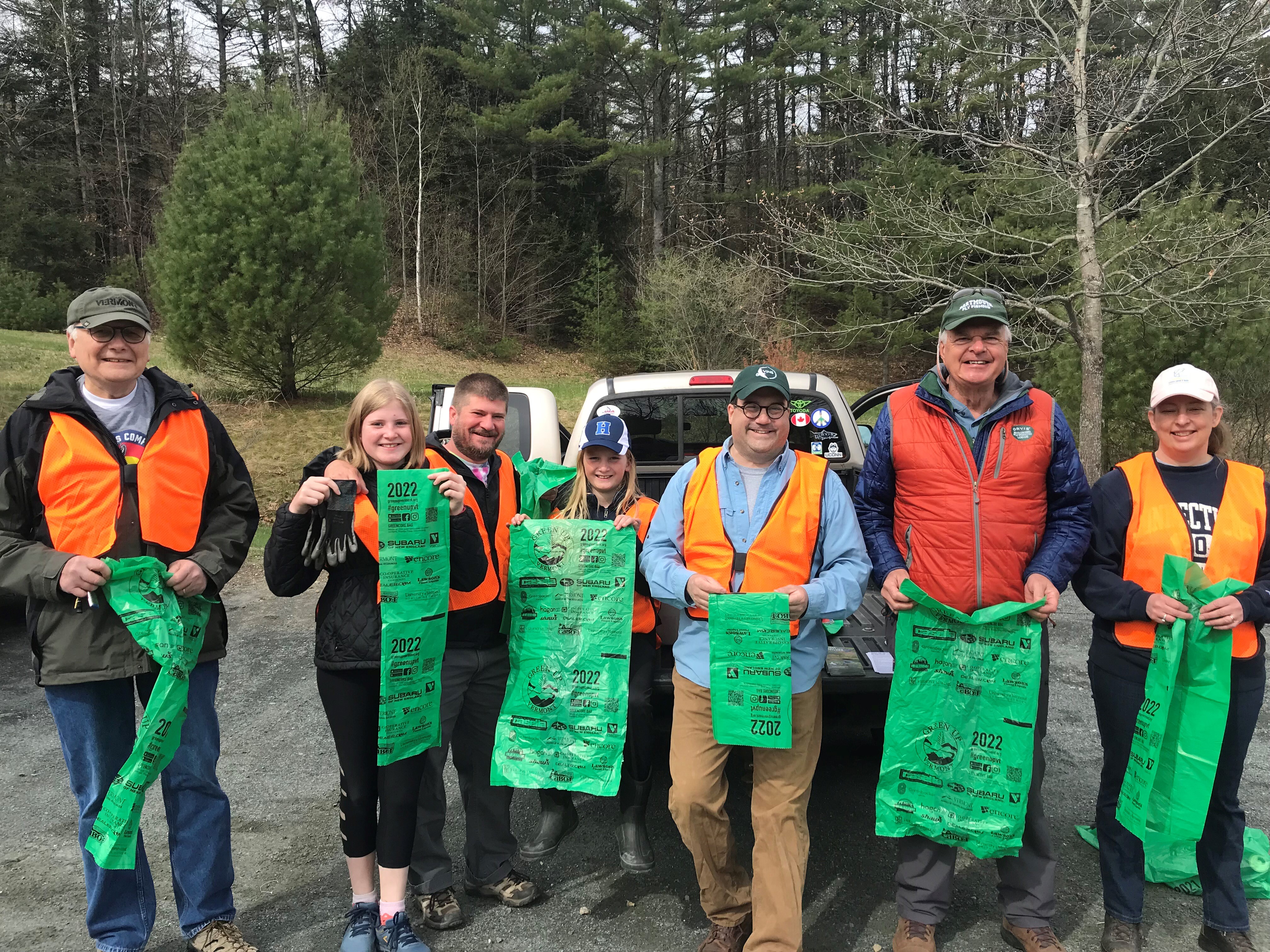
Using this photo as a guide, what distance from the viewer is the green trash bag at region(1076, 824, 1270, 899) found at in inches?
129

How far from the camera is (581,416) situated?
509 cm

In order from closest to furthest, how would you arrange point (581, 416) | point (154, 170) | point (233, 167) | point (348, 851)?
point (348, 851) → point (581, 416) → point (233, 167) → point (154, 170)

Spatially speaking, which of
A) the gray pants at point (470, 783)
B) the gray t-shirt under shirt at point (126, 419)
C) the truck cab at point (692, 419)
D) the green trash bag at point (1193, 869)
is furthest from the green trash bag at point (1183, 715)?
the gray t-shirt under shirt at point (126, 419)

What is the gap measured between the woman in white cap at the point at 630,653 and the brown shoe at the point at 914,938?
0.93 meters

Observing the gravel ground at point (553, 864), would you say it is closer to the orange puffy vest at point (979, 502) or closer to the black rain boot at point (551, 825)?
the black rain boot at point (551, 825)

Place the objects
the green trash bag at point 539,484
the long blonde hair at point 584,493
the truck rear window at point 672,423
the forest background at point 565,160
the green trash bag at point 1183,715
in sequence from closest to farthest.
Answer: the green trash bag at point 1183,715 → the long blonde hair at point 584,493 → the green trash bag at point 539,484 → the truck rear window at point 672,423 → the forest background at point 565,160

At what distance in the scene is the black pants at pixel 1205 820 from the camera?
2.90 meters

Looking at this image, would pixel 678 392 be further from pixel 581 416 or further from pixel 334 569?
pixel 334 569

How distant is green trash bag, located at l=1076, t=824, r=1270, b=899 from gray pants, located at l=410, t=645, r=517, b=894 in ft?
7.19

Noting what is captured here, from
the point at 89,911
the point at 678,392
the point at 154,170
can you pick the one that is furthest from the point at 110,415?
the point at 154,170

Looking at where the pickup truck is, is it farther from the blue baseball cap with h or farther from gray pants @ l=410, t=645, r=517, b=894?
gray pants @ l=410, t=645, r=517, b=894

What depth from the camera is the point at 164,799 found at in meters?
2.99

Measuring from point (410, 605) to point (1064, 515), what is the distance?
215cm

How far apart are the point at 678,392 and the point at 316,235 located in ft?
41.2
